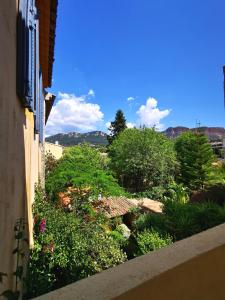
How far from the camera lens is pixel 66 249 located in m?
7.08

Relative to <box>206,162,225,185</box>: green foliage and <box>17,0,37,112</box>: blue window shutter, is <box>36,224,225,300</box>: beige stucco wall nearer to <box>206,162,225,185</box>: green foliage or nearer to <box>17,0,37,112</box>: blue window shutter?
<box>17,0,37,112</box>: blue window shutter

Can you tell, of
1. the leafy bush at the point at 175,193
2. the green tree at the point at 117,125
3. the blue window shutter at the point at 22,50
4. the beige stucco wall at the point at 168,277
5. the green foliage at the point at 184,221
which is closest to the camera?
the beige stucco wall at the point at 168,277

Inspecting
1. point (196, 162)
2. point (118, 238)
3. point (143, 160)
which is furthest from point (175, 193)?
point (118, 238)

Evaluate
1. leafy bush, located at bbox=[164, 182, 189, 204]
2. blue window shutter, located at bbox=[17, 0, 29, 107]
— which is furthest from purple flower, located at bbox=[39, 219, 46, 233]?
leafy bush, located at bbox=[164, 182, 189, 204]

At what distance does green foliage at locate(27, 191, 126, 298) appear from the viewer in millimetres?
6613

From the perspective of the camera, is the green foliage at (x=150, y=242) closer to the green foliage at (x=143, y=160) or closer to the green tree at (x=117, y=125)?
the green foliage at (x=143, y=160)

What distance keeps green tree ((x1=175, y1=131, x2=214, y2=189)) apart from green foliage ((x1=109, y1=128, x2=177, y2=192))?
5.48 feet

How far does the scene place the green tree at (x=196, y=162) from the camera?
27453 millimetres

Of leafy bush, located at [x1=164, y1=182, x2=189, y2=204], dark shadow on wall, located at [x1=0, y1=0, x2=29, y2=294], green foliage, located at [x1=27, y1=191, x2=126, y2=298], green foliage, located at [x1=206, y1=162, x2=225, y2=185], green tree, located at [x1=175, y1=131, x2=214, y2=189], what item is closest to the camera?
dark shadow on wall, located at [x1=0, y1=0, x2=29, y2=294]

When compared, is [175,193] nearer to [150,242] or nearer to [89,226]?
[150,242]

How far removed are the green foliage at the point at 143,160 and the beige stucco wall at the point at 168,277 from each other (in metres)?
22.7

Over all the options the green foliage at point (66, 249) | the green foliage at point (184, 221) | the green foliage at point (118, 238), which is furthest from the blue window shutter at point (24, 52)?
the green foliage at point (184, 221)

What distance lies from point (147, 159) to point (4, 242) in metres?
21.8

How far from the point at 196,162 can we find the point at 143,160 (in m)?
5.33
